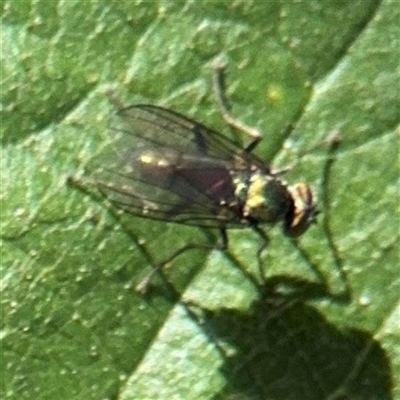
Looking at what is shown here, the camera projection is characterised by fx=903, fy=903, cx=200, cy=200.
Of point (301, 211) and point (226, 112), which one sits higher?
point (226, 112)

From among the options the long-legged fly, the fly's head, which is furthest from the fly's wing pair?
the fly's head

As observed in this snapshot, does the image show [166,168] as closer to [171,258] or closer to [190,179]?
[190,179]

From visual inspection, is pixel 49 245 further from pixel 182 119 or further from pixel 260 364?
pixel 260 364

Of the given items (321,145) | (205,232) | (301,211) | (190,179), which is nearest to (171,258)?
(205,232)

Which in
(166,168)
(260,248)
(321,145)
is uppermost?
(166,168)

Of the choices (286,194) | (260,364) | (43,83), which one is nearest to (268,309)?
(260,364)

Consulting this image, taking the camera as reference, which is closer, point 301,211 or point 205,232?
point 301,211
